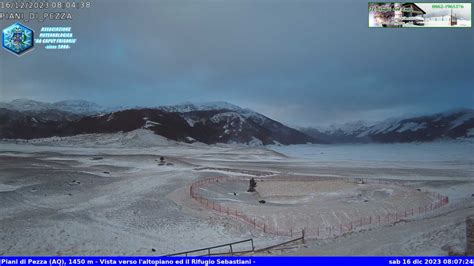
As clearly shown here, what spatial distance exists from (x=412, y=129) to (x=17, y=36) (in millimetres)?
26954

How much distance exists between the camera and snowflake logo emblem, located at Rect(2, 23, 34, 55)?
11.3 m

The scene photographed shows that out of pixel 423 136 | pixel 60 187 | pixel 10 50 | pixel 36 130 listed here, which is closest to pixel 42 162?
pixel 36 130

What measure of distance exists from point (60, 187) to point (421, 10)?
2127 centimetres

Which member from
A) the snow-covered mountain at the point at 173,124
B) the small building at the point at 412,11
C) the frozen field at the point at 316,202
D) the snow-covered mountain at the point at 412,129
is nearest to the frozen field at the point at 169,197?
the frozen field at the point at 316,202

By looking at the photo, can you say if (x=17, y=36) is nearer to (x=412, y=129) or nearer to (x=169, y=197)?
(x=169, y=197)

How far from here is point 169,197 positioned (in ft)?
68.4

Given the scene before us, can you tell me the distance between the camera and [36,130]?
88.1 feet

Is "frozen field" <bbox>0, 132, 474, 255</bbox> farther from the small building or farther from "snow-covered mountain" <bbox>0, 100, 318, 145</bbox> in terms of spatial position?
the small building

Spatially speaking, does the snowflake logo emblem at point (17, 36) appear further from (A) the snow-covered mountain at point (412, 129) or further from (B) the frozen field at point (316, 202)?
(A) the snow-covered mountain at point (412, 129)

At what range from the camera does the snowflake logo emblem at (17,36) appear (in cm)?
1133

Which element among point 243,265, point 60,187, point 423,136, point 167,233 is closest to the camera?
point 243,265

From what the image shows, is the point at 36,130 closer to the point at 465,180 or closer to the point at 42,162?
the point at 42,162

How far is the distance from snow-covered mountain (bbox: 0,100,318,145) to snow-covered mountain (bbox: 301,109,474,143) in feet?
→ 15.5

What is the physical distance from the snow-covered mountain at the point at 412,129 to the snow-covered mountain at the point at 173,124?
473cm
